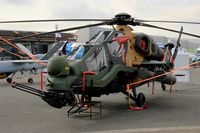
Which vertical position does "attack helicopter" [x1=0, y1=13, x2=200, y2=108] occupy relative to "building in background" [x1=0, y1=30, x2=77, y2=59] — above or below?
below

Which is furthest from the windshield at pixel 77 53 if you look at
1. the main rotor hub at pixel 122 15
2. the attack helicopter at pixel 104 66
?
the main rotor hub at pixel 122 15

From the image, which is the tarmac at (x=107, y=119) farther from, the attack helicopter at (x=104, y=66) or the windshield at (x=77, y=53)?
the windshield at (x=77, y=53)

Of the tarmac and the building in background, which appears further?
the building in background

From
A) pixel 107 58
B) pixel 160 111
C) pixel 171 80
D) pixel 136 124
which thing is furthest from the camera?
pixel 171 80

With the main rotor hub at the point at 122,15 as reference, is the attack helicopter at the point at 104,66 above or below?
below

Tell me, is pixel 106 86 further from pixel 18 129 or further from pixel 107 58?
pixel 18 129

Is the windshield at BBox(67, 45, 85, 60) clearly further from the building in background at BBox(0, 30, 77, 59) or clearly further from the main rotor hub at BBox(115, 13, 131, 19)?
the building in background at BBox(0, 30, 77, 59)

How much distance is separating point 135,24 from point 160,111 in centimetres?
326

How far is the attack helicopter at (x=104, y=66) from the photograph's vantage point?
10.1 metres

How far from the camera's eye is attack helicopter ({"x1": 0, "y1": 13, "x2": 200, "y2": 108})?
399 inches

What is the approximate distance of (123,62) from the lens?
12922 millimetres

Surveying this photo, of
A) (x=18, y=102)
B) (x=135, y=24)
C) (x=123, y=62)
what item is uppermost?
(x=135, y=24)

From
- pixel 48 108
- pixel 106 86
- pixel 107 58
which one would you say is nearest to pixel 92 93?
pixel 106 86

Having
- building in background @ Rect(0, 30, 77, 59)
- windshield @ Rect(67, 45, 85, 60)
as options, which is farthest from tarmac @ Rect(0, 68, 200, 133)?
building in background @ Rect(0, 30, 77, 59)
